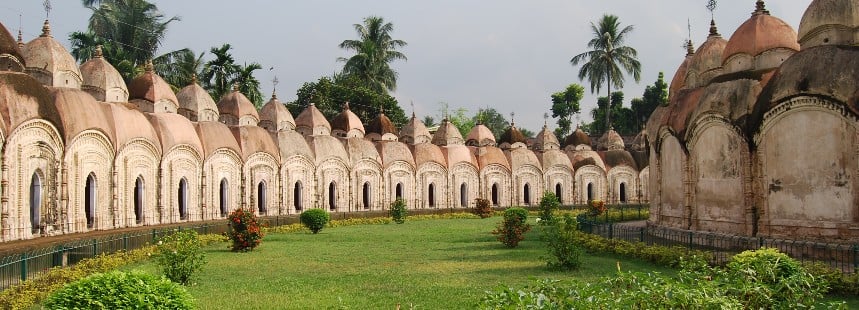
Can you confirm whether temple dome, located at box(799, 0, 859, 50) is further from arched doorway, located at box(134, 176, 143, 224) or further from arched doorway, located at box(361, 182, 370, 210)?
arched doorway, located at box(361, 182, 370, 210)

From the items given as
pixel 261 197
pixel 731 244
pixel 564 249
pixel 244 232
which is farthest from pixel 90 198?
pixel 731 244

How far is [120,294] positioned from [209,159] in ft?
77.4

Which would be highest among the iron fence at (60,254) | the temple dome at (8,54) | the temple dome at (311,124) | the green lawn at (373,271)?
the temple dome at (8,54)

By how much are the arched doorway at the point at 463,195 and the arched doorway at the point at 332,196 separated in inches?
364

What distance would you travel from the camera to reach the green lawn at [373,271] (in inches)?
446

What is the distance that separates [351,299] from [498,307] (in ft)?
20.8

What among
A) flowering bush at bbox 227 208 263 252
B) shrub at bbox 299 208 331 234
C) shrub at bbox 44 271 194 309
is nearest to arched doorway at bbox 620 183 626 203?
shrub at bbox 299 208 331 234

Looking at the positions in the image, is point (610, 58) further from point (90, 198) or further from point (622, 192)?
point (90, 198)

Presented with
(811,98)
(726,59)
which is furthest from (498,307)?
(726,59)

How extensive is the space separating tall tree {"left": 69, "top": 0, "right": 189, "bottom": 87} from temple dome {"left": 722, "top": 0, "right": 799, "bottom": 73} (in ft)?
106

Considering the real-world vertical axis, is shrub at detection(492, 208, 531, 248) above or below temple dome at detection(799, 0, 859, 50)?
below

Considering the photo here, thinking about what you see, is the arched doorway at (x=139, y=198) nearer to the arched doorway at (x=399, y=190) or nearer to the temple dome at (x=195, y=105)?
the temple dome at (x=195, y=105)

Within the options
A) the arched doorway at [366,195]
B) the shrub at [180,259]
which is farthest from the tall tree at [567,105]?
the shrub at [180,259]

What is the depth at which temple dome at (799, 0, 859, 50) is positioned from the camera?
17.2 meters
